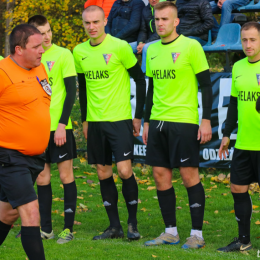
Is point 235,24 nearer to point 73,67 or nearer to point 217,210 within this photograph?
point 217,210

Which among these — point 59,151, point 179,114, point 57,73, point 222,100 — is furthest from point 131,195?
point 222,100

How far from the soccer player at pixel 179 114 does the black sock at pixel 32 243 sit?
173cm

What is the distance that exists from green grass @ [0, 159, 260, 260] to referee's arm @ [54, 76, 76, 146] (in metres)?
1.23

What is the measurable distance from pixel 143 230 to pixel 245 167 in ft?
5.98

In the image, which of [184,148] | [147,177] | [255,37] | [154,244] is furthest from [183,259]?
[147,177]

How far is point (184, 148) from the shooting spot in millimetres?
5152

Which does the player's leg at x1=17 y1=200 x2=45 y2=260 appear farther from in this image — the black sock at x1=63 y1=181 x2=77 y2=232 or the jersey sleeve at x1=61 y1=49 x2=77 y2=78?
the jersey sleeve at x1=61 y1=49 x2=77 y2=78

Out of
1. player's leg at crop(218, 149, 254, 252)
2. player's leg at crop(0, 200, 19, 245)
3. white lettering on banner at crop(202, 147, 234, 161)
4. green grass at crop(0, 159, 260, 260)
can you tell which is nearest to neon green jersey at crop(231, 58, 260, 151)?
player's leg at crop(218, 149, 254, 252)

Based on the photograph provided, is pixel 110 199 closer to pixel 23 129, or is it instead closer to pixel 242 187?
pixel 242 187

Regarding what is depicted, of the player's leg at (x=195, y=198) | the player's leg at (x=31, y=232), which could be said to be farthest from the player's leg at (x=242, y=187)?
the player's leg at (x=31, y=232)

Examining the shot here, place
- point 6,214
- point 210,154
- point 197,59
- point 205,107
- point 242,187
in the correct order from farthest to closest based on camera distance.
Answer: point 210,154
point 205,107
point 197,59
point 242,187
point 6,214

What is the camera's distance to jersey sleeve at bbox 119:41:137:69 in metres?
5.56

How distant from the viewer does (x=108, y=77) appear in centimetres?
556

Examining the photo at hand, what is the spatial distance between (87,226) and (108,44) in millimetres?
2509
